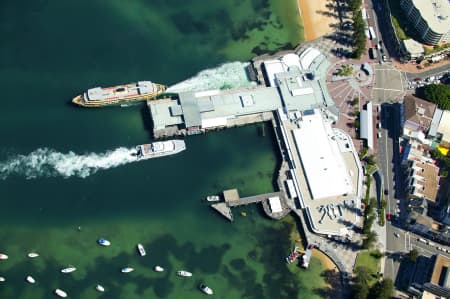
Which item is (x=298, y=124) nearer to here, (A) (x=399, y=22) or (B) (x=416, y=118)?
(B) (x=416, y=118)

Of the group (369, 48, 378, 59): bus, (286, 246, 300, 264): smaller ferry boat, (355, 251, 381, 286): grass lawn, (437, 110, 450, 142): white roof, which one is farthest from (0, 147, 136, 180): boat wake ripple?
(437, 110, 450, 142): white roof

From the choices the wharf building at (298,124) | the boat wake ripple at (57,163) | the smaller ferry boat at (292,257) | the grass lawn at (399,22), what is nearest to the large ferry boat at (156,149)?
the boat wake ripple at (57,163)

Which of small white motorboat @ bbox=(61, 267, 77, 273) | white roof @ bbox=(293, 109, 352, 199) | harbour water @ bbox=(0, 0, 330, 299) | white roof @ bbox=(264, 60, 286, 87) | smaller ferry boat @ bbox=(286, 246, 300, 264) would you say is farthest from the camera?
white roof @ bbox=(264, 60, 286, 87)

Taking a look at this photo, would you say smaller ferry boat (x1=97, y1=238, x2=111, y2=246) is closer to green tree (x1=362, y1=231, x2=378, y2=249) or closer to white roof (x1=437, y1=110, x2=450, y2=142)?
green tree (x1=362, y1=231, x2=378, y2=249)

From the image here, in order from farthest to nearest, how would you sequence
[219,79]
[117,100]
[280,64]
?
[280,64] → [219,79] → [117,100]

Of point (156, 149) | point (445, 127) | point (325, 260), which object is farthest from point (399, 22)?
point (156, 149)
